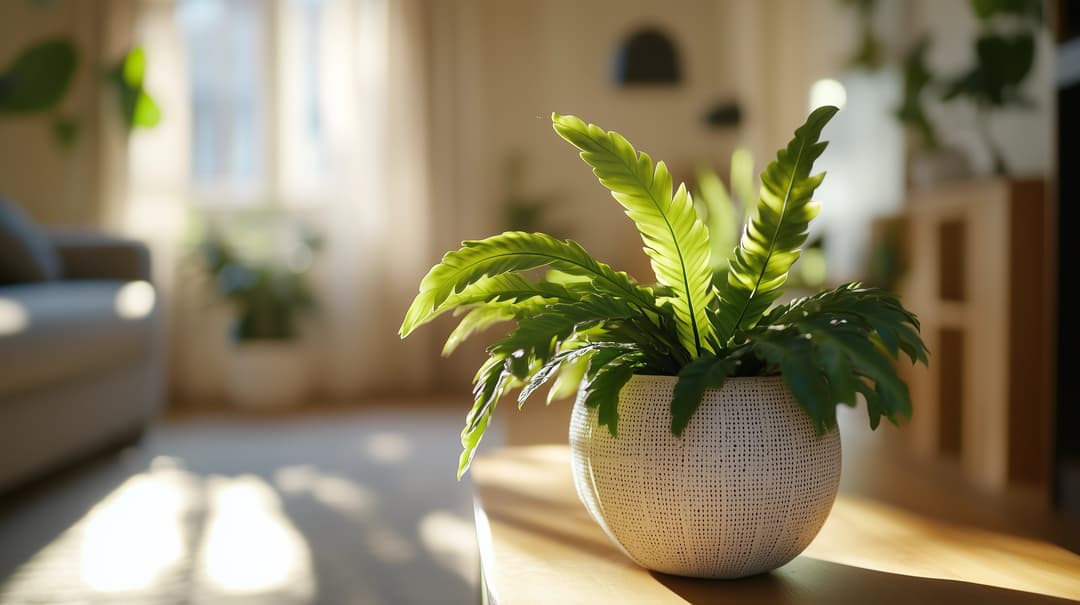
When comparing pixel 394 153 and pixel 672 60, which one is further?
pixel 394 153

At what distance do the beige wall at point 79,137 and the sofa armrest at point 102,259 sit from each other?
122 cm

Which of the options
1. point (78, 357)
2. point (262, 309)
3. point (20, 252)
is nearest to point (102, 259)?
point (20, 252)

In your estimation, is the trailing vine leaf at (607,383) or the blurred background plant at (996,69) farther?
the blurred background plant at (996,69)

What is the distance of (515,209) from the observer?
4367 millimetres

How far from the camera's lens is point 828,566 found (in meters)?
0.76

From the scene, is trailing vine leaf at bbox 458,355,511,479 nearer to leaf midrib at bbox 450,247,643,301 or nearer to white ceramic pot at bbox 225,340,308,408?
leaf midrib at bbox 450,247,643,301

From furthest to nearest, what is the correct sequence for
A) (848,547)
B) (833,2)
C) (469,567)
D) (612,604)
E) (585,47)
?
(585,47) < (833,2) < (469,567) < (848,547) < (612,604)

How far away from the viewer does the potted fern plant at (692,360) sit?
691mm

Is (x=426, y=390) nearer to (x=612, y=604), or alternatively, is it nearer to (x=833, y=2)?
(x=833, y=2)

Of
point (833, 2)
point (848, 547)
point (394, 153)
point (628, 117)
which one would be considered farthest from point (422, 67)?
point (848, 547)

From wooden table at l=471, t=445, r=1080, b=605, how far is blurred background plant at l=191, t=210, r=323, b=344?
123 inches

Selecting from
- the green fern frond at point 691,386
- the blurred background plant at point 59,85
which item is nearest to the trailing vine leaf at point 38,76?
the blurred background plant at point 59,85

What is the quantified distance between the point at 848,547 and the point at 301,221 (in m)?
3.77

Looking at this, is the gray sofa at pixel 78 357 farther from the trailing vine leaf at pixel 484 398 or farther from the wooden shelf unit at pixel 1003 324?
the wooden shelf unit at pixel 1003 324
